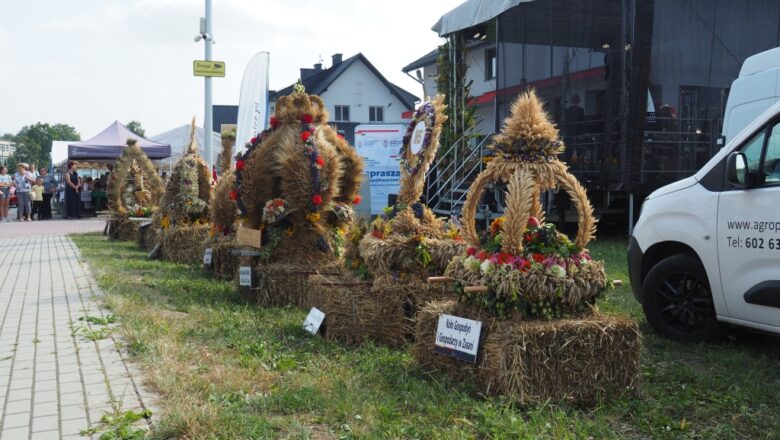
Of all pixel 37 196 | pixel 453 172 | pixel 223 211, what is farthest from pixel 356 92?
pixel 223 211

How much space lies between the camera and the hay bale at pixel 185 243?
11.0 meters

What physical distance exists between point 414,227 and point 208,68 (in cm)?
937

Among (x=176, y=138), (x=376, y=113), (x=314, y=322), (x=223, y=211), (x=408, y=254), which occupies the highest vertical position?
(x=376, y=113)

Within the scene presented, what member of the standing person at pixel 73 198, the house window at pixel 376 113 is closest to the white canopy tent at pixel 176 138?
the standing person at pixel 73 198

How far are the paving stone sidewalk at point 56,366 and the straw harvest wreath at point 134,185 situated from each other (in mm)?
6583

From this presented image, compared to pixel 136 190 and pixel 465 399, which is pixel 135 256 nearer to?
pixel 136 190

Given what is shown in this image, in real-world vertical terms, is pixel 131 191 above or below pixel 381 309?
above

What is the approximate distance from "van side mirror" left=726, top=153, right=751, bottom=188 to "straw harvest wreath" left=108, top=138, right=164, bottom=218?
490 inches

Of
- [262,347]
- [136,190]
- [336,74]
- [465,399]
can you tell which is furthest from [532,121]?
[336,74]

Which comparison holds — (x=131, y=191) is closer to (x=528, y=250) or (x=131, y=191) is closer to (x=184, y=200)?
(x=184, y=200)

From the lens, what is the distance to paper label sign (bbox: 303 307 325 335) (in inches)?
224

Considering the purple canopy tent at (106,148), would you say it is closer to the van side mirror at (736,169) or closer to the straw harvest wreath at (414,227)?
the straw harvest wreath at (414,227)

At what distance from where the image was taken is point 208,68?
1380cm

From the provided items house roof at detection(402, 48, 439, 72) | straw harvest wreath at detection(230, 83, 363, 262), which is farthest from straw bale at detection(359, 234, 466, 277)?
house roof at detection(402, 48, 439, 72)
